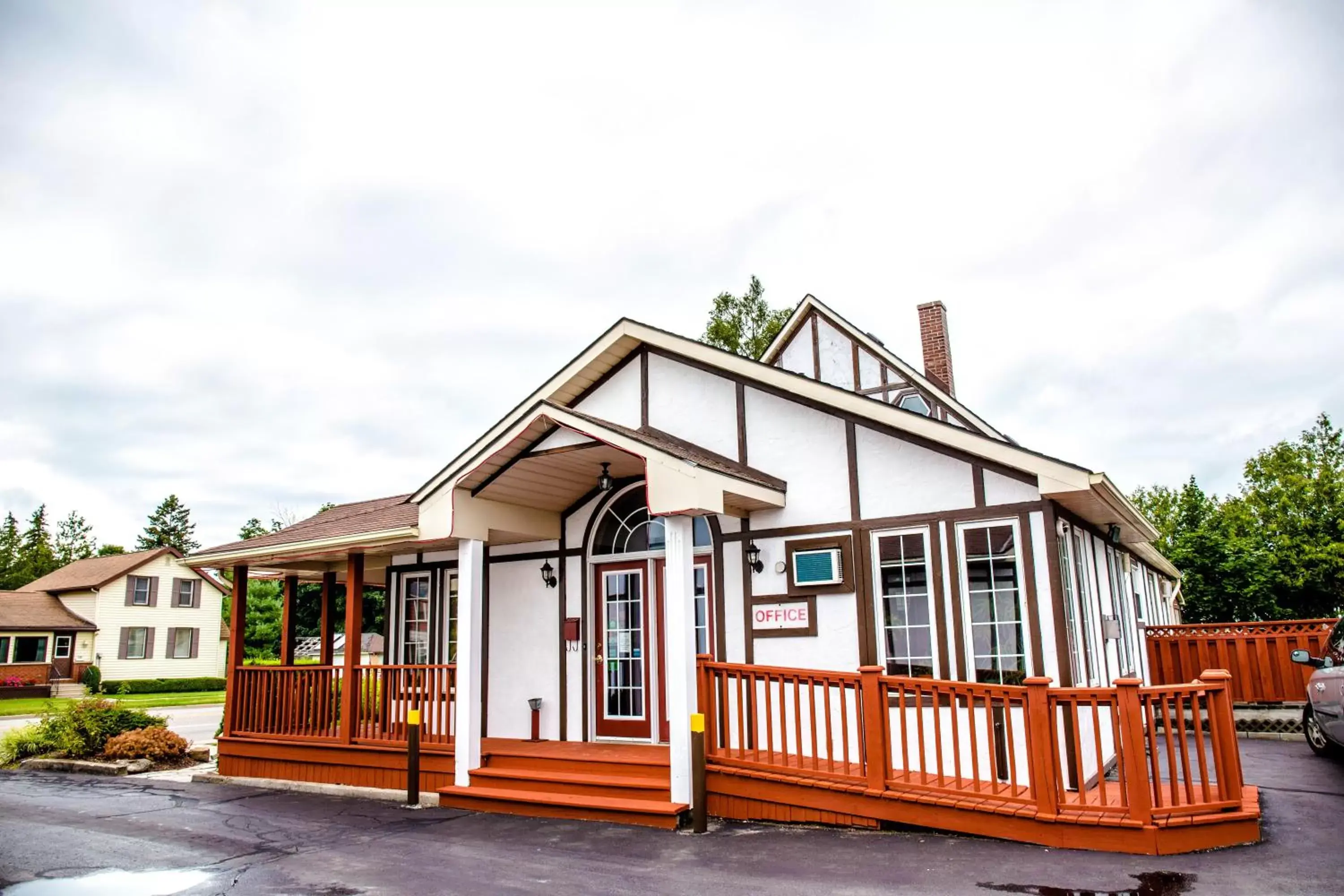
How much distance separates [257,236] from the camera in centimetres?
1563

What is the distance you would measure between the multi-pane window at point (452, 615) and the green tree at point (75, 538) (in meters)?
66.2

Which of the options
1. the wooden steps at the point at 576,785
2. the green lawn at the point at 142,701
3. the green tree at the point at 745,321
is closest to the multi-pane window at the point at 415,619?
the wooden steps at the point at 576,785

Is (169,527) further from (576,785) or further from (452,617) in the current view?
(576,785)

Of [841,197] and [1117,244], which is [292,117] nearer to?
[841,197]

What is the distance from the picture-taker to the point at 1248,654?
13422mm

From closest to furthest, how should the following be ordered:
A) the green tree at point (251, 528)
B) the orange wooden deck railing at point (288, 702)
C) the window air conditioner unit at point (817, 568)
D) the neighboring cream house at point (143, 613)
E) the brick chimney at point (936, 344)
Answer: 1. the window air conditioner unit at point (817, 568)
2. the orange wooden deck railing at point (288, 702)
3. the brick chimney at point (936, 344)
4. the neighboring cream house at point (143, 613)
5. the green tree at point (251, 528)

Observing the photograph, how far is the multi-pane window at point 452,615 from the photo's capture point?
12156 mm

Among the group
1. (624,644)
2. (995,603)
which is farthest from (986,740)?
(624,644)

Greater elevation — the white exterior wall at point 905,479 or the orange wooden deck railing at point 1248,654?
the white exterior wall at point 905,479

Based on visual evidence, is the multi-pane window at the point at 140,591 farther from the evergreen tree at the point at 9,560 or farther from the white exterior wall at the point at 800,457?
the white exterior wall at the point at 800,457

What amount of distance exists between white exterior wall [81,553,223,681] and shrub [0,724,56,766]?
901 inches

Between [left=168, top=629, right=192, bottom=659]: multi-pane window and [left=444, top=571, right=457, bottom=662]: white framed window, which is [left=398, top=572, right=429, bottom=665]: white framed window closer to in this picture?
[left=444, top=571, right=457, bottom=662]: white framed window

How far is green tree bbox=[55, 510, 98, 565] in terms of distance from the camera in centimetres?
6475

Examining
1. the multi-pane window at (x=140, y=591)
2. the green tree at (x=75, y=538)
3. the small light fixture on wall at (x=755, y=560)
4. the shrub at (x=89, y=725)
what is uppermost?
the green tree at (x=75, y=538)
